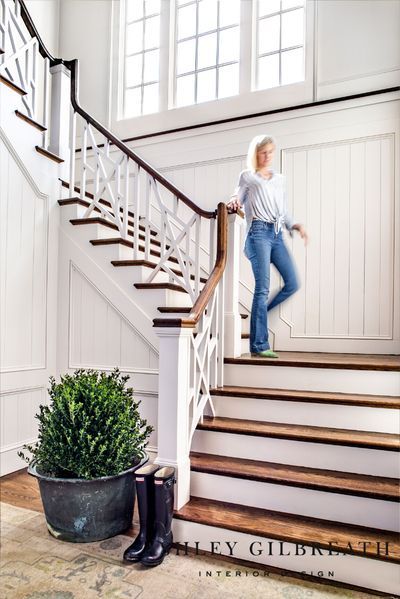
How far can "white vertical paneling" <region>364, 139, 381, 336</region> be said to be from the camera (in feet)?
11.2

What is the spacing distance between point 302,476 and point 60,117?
3.16 m

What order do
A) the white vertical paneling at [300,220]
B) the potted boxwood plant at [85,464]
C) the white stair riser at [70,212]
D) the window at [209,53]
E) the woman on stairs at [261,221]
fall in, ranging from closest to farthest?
the potted boxwood plant at [85,464]
the woman on stairs at [261,221]
the white stair riser at [70,212]
the white vertical paneling at [300,220]
the window at [209,53]

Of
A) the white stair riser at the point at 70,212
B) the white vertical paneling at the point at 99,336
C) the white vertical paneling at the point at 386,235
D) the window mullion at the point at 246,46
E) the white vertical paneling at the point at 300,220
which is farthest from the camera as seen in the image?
the window mullion at the point at 246,46

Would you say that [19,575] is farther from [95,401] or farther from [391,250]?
[391,250]

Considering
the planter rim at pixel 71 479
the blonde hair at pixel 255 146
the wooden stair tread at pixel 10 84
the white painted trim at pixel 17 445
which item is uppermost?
the wooden stair tread at pixel 10 84

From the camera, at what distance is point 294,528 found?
1750 mm

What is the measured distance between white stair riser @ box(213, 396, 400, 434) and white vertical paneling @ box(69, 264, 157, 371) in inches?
29.7

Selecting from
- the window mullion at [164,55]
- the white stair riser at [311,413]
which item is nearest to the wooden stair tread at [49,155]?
the window mullion at [164,55]

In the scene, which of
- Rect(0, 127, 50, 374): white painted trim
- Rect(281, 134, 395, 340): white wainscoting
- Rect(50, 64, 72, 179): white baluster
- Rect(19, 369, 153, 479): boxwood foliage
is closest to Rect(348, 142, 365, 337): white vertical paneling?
Rect(281, 134, 395, 340): white wainscoting

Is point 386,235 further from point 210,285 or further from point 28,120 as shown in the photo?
point 28,120

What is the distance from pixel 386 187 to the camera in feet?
11.2

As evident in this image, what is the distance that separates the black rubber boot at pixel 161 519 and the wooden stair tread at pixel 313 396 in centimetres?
68

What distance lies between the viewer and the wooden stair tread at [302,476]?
1.76m

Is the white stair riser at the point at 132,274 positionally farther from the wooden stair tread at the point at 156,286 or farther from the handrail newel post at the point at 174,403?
the handrail newel post at the point at 174,403
